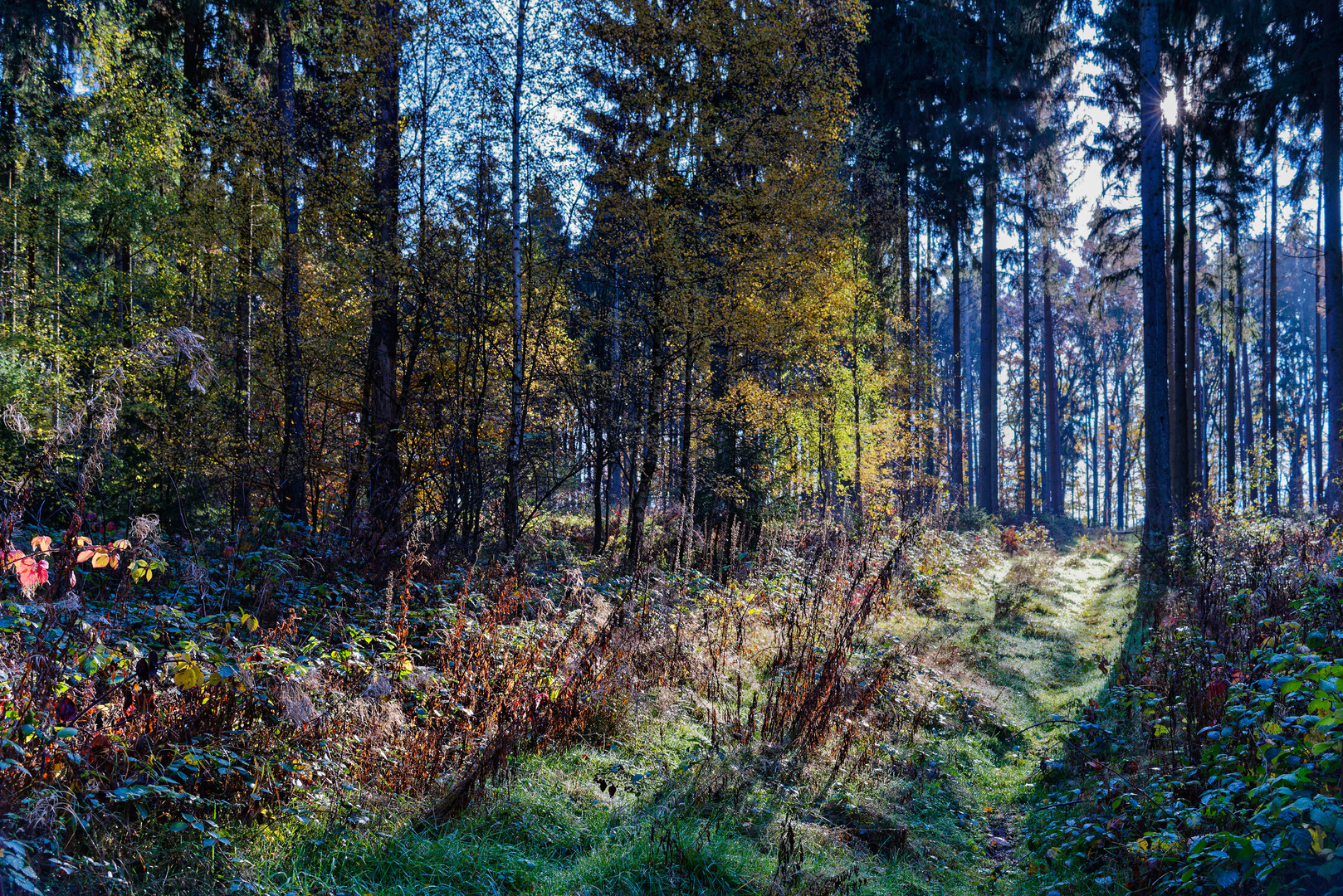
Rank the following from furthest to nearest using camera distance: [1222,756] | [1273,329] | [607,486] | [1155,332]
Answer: [1273,329] < [607,486] < [1155,332] < [1222,756]

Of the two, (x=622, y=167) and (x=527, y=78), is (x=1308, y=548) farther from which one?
(x=527, y=78)

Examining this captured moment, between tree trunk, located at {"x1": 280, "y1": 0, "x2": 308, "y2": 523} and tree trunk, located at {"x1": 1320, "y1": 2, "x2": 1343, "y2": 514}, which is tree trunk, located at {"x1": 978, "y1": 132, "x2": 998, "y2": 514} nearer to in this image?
tree trunk, located at {"x1": 1320, "y1": 2, "x2": 1343, "y2": 514}

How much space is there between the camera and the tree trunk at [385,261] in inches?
356

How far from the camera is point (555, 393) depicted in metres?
9.88

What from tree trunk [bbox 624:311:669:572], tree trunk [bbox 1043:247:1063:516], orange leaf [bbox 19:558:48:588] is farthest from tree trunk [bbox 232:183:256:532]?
tree trunk [bbox 1043:247:1063:516]

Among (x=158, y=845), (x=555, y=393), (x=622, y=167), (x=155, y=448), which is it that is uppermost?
(x=622, y=167)

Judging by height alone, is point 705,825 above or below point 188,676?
below

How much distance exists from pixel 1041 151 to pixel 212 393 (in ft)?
69.8

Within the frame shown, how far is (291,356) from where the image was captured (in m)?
9.90

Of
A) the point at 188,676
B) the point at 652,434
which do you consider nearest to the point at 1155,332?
the point at 652,434

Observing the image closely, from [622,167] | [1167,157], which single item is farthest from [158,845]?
[1167,157]

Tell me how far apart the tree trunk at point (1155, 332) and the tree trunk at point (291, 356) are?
1262 centimetres

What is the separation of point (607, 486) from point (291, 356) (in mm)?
6425

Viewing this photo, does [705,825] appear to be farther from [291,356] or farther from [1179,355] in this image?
[1179,355]
